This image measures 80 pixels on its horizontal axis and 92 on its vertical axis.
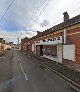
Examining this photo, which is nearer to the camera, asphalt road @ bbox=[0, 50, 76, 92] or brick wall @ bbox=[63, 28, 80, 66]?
asphalt road @ bbox=[0, 50, 76, 92]

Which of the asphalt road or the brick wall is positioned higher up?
the brick wall

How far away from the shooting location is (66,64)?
22.1 meters

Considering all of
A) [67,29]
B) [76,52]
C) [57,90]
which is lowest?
[57,90]

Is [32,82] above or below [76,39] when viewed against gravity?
below

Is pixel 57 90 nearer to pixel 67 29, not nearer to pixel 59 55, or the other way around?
Answer: pixel 67 29

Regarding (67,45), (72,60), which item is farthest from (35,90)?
(67,45)

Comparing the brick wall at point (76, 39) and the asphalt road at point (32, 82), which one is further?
the brick wall at point (76, 39)

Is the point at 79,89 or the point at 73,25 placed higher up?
the point at 73,25

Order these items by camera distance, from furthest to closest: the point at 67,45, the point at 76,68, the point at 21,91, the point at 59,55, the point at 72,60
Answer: the point at 59,55 → the point at 67,45 → the point at 72,60 → the point at 76,68 → the point at 21,91

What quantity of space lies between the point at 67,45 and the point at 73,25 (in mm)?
2837

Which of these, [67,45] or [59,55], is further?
[59,55]

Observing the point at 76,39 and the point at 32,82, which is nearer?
the point at 32,82

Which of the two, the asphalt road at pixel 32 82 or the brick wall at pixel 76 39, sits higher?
the brick wall at pixel 76 39

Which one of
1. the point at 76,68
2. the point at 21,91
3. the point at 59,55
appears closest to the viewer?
the point at 21,91
